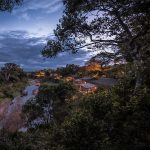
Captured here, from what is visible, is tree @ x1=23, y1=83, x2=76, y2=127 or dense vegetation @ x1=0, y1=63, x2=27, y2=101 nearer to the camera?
tree @ x1=23, y1=83, x2=76, y2=127

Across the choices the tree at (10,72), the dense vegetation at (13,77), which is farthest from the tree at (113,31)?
the tree at (10,72)

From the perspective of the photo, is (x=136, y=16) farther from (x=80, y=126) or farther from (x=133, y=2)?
(x=80, y=126)

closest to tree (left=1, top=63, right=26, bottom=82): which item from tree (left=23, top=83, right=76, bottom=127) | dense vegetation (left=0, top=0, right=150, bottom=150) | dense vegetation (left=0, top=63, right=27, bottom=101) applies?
dense vegetation (left=0, top=63, right=27, bottom=101)

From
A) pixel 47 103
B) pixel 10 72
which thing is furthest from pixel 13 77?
pixel 47 103

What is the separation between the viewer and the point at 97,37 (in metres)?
17.2

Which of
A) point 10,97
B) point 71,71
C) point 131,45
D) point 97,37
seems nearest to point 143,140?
point 131,45

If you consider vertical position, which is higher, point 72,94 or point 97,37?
point 97,37

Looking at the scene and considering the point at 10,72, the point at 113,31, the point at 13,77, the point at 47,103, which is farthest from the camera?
the point at 10,72

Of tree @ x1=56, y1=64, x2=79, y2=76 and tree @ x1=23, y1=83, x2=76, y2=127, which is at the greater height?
tree @ x1=56, y1=64, x2=79, y2=76

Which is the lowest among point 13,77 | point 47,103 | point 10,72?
point 47,103

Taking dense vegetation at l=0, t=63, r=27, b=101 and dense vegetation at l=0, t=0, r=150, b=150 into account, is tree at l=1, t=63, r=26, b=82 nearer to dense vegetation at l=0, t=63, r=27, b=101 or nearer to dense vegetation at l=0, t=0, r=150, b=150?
dense vegetation at l=0, t=63, r=27, b=101

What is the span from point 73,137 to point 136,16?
21.2 ft

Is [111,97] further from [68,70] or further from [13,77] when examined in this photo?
[68,70]

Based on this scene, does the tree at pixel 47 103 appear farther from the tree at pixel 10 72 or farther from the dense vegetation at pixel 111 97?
the tree at pixel 10 72
